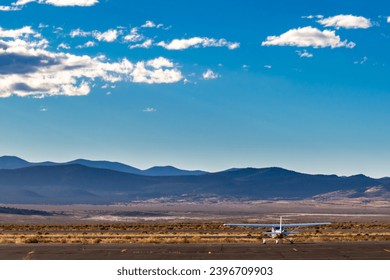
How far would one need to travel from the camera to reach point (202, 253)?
4556 centimetres

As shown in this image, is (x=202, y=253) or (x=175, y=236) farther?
(x=175, y=236)

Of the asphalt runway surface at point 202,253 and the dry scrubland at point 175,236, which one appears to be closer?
the asphalt runway surface at point 202,253

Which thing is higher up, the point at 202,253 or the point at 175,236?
the point at 175,236

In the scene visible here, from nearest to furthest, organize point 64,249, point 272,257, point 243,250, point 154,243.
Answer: point 272,257 → point 243,250 → point 64,249 → point 154,243

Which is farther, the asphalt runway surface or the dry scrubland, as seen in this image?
the dry scrubland

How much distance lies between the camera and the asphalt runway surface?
42.3 meters

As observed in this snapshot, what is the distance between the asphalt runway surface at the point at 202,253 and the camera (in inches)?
1665

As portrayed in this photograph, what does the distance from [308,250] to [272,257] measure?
710cm
